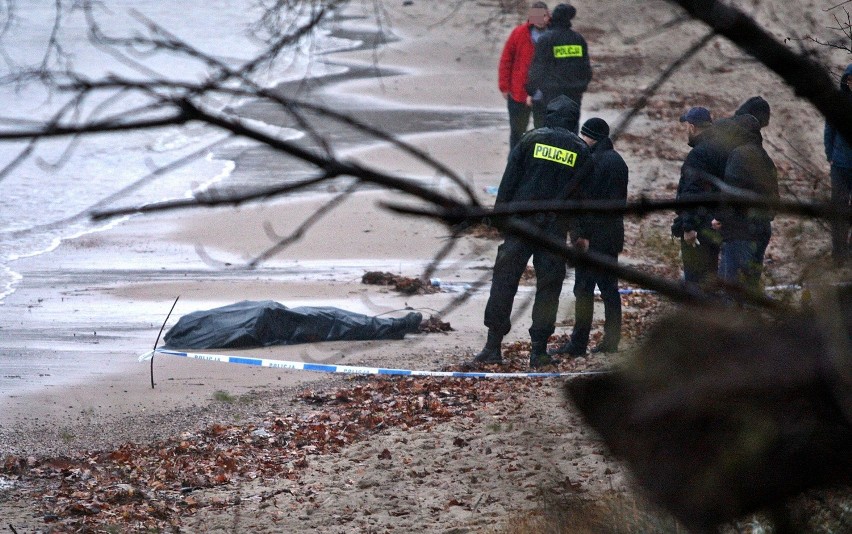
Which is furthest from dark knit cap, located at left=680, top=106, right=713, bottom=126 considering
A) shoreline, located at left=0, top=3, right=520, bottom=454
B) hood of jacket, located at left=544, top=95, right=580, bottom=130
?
shoreline, located at left=0, top=3, right=520, bottom=454

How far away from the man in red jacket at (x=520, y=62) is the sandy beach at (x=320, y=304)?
1.80 feet

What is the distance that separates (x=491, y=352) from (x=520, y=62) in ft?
19.3

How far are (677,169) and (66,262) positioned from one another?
933 centimetres

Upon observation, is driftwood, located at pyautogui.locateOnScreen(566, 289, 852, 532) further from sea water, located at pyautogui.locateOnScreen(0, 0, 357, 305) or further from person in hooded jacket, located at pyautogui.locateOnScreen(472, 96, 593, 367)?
person in hooded jacket, located at pyautogui.locateOnScreen(472, 96, 593, 367)

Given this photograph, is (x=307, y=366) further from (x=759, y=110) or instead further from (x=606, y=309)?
(x=759, y=110)

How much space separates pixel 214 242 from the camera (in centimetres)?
1427

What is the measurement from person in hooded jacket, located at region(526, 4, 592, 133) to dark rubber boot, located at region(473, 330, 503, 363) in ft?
17.3

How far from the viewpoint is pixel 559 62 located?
44.0 feet

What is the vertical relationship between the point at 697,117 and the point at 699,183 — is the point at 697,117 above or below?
above

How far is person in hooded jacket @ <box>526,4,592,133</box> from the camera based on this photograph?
13.4m

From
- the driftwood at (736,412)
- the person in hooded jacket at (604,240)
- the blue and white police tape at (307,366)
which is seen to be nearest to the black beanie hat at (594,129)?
the person in hooded jacket at (604,240)

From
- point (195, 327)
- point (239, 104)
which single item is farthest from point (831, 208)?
point (239, 104)

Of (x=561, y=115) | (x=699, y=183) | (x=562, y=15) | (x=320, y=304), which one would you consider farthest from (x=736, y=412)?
(x=562, y=15)

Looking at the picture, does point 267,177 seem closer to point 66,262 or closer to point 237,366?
point 66,262
